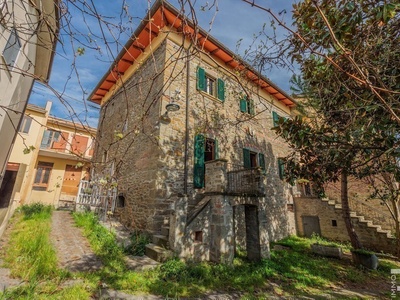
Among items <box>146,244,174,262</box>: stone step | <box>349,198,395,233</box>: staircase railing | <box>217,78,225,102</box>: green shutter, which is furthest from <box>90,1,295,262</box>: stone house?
<box>349,198,395,233</box>: staircase railing

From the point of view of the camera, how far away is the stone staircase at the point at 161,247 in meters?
5.18

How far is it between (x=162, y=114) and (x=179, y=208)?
3491 millimetres

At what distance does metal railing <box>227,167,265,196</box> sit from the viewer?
729 cm

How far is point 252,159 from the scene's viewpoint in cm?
1072

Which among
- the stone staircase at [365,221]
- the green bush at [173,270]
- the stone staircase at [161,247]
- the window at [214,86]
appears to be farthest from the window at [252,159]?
the green bush at [173,270]

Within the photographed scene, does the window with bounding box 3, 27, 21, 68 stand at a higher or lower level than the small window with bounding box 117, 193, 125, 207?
higher

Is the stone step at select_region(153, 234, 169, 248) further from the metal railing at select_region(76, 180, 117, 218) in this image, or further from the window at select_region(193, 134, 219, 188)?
the metal railing at select_region(76, 180, 117, 218)

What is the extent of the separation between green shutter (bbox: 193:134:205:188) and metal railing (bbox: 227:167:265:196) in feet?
3.77

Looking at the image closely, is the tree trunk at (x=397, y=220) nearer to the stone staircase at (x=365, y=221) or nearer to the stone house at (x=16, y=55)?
the stone staircase at (x=365, y=221)

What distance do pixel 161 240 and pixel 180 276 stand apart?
4.30 feet

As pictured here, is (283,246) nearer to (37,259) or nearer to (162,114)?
(162,114)

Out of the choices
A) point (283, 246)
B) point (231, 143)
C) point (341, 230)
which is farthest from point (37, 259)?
point (341, 230)

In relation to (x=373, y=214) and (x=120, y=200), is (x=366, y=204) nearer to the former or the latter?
(x=373, y=214)

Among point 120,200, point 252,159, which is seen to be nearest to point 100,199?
point 120,200
